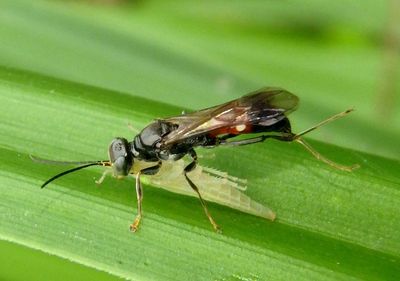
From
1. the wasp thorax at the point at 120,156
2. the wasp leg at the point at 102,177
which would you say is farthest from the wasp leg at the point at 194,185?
the wasp leg at the point at 102,177

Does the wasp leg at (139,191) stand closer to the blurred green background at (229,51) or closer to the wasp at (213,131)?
the wasp at (213,131)

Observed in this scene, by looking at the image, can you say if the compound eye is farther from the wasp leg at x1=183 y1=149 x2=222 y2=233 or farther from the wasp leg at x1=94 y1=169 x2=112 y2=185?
the wasp leg at x1=183 y1=149 x2=222 y2=233

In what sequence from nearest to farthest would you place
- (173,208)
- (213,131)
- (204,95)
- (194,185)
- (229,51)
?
(173,208) < (194,185) < (213,131) < (204,95) < (229,51)

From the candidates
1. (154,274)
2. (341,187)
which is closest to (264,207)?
(341,187)

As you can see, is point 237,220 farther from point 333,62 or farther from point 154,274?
point 333,62

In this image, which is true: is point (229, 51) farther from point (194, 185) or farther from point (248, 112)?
point (194, 185)

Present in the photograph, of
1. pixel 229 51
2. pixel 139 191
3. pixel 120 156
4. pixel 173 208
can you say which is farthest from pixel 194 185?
pixel 229 51
